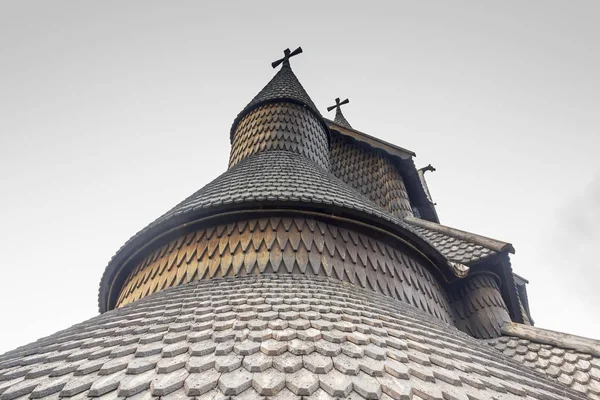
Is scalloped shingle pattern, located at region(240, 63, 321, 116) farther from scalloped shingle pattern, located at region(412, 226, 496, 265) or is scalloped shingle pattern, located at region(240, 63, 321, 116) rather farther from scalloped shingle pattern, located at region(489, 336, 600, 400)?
scalloped shingle pattern, located at region(489, 336, 600, 400)

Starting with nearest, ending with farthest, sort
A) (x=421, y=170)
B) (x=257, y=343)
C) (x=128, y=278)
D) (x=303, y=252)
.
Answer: (x=257, y=343) < (x=303, y=252) < (x=128, y=278) < (x=421, y=170)

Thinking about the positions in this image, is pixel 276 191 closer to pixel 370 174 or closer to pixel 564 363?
pixel 564 363

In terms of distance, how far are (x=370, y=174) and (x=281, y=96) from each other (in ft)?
12.6

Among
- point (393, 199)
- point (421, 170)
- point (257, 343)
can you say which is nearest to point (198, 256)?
point (257, 343)

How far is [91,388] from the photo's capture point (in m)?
1.61

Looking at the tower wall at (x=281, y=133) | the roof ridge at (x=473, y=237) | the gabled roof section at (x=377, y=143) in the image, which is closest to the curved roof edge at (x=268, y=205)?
the roof ridge at (x=473, y=237)

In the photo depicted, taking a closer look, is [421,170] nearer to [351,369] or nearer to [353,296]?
[353,296]

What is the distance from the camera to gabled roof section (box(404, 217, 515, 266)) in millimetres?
6070

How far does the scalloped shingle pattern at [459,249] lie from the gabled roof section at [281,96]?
194 inches

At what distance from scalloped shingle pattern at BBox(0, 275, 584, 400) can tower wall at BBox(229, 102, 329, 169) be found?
603 centimetres

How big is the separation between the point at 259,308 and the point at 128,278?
12.4 feet

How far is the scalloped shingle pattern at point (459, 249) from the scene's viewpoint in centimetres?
612

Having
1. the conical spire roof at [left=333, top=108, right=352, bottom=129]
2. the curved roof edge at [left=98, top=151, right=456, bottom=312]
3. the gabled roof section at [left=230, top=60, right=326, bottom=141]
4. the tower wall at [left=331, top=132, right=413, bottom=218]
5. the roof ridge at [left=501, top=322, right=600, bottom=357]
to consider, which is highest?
the conical spire roof at [left=333, top=108, right=352, bottom=129]

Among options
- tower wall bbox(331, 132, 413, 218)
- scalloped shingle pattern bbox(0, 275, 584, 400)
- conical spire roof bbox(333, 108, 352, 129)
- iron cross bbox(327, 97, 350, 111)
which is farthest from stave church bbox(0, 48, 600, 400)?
iron cross bbox(327, 97, 350, 111)
